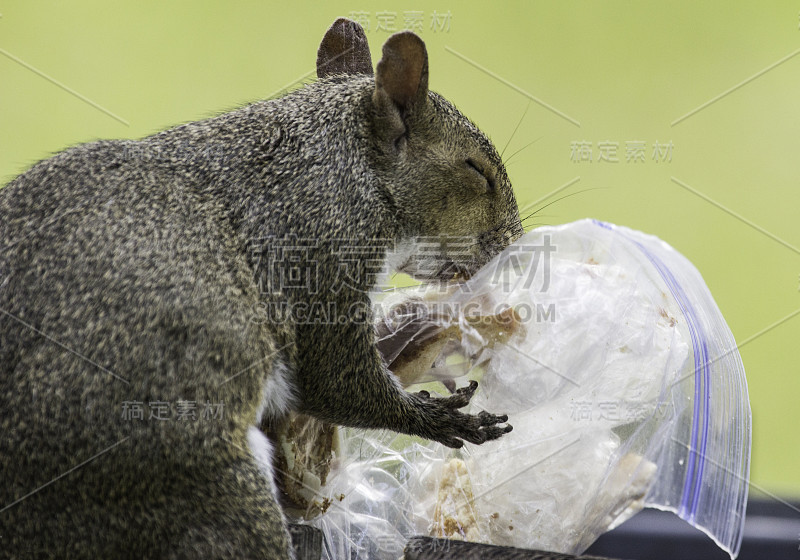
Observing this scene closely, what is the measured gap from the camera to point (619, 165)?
3.80 m

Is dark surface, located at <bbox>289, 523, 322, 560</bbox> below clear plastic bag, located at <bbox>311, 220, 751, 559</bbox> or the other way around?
below

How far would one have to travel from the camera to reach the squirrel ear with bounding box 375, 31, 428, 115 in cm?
173

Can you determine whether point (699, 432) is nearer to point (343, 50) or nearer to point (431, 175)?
point (431, 175)

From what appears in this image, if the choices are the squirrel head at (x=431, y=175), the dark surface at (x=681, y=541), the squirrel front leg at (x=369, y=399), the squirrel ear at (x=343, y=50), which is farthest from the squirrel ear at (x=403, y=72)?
the dark surface at (x=681, y=541)

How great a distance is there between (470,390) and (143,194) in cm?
81

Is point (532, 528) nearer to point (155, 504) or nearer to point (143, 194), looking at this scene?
point (155, 504)

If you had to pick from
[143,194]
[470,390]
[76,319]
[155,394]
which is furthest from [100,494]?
[470,390]

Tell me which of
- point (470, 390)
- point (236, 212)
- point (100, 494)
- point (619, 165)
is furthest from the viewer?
point (619, 165)

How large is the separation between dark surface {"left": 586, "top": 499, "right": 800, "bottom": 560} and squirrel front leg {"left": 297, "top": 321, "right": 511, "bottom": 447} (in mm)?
1382

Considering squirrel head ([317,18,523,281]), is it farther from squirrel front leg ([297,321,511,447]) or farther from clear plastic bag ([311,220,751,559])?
squirrel front leg ([297,321,511,447])

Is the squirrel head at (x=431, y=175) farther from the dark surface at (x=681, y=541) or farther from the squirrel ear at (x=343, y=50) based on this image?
the dark surface at (x=681, y=541)

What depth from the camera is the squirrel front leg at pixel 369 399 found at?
1718 mm

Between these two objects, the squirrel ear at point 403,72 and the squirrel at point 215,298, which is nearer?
the squirrel at point 215,298

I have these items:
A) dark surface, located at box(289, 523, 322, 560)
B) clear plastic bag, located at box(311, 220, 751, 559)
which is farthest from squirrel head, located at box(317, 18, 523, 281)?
dark surface, located at box(289, 523, 322, 560)
